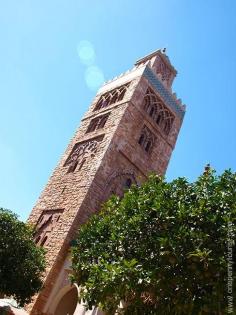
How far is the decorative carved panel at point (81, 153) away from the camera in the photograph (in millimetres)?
23094

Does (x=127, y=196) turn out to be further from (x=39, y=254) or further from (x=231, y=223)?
(x=39, y=254)

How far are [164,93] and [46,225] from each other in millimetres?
14235

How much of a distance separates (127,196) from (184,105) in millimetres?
19872

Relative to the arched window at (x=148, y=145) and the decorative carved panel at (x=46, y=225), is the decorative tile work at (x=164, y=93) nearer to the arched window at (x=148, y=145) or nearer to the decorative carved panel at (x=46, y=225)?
the arched window at (x=148, y=145)

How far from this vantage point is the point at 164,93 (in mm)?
28578

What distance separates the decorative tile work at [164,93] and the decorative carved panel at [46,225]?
40.9 feet

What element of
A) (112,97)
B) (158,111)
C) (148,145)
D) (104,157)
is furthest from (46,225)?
(158,111)

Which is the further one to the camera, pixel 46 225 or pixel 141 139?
pixel 141 139

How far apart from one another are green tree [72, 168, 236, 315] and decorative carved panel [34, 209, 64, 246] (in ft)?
28.8

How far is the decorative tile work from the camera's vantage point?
2728cm

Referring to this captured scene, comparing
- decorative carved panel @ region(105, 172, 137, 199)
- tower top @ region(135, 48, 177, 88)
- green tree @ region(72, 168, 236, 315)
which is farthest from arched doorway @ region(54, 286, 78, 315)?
tower top @ region(135, 48, 177, 88)

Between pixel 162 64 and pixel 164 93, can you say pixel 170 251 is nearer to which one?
pixel 164 93

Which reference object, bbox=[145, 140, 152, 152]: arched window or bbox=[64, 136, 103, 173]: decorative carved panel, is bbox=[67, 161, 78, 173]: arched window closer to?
bbox=[64, 136, 103, 173]: decorative carved panel

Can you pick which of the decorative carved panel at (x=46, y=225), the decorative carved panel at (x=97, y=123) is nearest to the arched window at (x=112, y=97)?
the decorative carved panel at (x=97, y=123)
